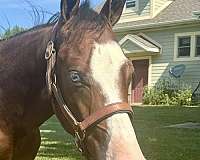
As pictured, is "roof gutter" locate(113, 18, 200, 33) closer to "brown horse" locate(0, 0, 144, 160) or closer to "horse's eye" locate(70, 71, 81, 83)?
"brown horse" locate(0, 0, 144, 160)

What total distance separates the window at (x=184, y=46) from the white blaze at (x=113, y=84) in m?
19.2

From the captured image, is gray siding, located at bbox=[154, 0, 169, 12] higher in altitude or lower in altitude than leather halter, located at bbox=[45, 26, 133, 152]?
lower

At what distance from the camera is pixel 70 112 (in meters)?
2.56

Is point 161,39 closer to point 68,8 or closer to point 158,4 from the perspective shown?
point 158,4

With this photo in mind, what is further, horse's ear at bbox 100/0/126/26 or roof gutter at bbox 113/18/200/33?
roof gutter at bbox 113/18/200/33

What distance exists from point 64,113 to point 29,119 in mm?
528

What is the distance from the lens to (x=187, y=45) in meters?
21.4

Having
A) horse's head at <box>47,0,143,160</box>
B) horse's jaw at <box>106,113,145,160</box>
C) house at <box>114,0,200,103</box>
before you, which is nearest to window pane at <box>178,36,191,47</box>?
house at <box>114,0,200,103</box>

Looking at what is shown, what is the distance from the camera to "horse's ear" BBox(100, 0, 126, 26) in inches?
110

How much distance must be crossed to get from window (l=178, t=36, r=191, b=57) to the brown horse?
18.6 m

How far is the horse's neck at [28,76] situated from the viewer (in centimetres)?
297

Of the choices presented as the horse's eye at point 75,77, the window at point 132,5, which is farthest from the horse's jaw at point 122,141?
the window at point 132,5

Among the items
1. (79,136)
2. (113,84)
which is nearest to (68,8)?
(113,84)

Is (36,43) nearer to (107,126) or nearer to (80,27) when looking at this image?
(80,27)
